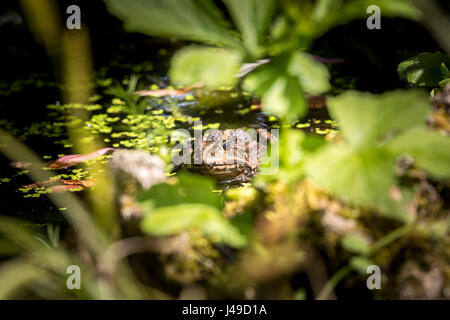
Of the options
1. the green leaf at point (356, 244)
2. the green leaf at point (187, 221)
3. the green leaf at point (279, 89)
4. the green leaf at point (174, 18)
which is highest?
the green leaf at point (174, 18)

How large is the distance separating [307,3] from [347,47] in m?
2.73

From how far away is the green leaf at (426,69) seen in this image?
1.50m

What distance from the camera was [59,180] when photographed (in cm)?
199

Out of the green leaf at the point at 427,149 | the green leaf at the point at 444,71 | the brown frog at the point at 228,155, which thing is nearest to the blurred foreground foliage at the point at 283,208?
the green leaf at the point at 427,149

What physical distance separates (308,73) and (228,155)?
1.30 meters

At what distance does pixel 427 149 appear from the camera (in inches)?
29.9

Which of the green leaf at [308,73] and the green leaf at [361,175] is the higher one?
the green leaf at [308,73]

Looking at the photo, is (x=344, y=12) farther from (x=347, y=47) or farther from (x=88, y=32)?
(x=88, y=32)

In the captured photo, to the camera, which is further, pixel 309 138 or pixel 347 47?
pixel 347 47

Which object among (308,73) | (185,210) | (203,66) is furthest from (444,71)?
(185,210)

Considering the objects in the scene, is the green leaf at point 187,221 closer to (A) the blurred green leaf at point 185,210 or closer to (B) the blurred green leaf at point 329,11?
(A) the blurred green leaf at point 185,210

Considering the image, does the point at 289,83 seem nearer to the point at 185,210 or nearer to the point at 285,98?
the point at 285,98

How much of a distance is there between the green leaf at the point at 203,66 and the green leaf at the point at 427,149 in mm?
370
